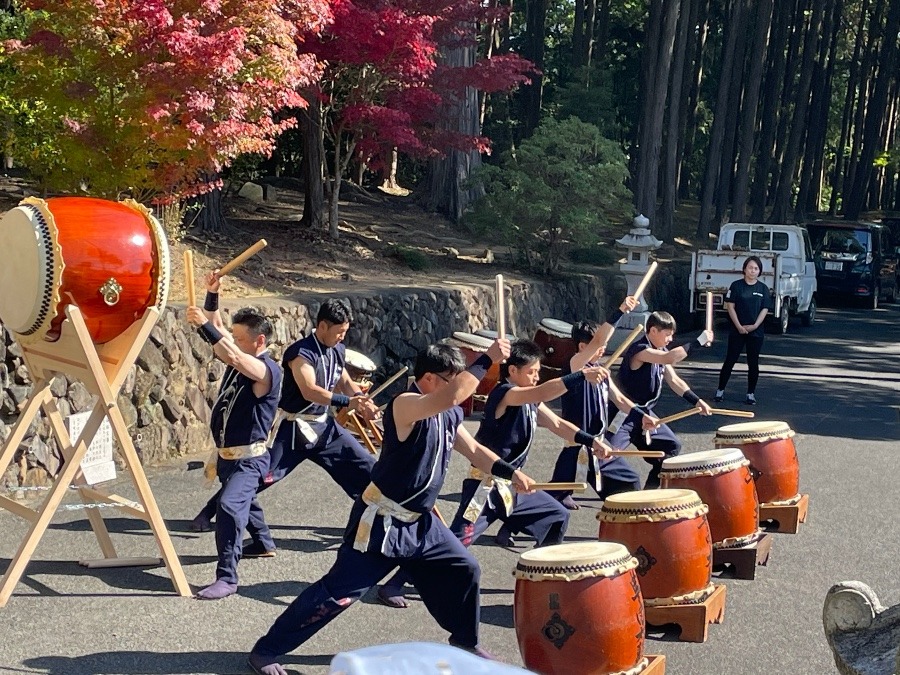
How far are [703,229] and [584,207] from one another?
54.4 ft

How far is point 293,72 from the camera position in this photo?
11867mm

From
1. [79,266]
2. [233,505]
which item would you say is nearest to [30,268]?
[79,266]

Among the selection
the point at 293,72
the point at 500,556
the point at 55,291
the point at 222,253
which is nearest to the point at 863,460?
the point at 500,556

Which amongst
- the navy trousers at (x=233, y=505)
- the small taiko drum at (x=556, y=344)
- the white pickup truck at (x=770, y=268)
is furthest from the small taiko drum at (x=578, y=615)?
the white pickup truck at (x=770, y=268)

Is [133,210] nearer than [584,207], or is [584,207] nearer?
[133,210]

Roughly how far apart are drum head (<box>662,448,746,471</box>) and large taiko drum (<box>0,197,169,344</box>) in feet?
9.87

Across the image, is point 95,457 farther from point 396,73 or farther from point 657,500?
point 396,73

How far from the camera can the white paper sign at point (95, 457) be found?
6645mm

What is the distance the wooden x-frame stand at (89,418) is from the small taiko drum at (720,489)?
282cm

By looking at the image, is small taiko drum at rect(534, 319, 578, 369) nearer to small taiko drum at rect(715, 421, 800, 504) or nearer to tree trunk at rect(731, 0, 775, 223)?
small taiko drum at rect(715, 421, 800, 504)

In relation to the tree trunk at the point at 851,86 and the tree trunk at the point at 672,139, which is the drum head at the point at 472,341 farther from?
the tree trunk at the point at 851,86

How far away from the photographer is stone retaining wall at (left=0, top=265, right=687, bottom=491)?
27.6 ft

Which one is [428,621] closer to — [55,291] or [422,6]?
[55,291]

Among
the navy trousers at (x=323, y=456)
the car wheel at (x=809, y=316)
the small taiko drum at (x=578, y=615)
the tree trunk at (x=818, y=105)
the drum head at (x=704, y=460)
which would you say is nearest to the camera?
the small taiko drum at (x=578, y=615)
